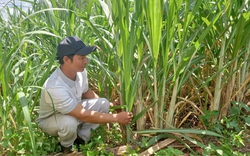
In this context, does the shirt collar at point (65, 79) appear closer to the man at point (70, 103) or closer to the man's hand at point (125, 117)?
the man at point (70, 103)

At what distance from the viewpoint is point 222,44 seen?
4.58ft

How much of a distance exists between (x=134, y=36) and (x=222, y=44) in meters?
0.41

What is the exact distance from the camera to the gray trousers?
4.95 ft

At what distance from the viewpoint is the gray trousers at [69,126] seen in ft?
4.95

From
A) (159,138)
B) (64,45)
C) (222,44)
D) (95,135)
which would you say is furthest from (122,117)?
(222,44)

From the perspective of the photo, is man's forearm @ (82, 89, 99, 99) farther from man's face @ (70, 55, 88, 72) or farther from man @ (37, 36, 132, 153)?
man's face @ (70, 55, 88, 72)

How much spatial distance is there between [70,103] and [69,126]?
0.42 ft

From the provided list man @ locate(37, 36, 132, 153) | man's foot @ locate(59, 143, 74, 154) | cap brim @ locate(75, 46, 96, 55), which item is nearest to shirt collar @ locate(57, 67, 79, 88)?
man @ locate(37, 36, 132, 153)

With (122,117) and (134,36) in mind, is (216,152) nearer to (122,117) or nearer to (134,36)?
(122,117)

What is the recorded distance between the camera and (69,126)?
1503mm

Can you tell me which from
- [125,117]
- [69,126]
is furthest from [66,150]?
[125,117]

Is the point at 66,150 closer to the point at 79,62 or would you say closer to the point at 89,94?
the point at 89,94

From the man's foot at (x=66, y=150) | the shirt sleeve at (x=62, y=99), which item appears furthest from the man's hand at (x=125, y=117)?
→ the man's foot at (x=66, y=150)

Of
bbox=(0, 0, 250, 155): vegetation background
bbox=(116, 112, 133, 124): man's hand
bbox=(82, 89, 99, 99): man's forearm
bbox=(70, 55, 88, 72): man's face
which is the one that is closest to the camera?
bbox=(0, 0, 250, 155): vegetation background
